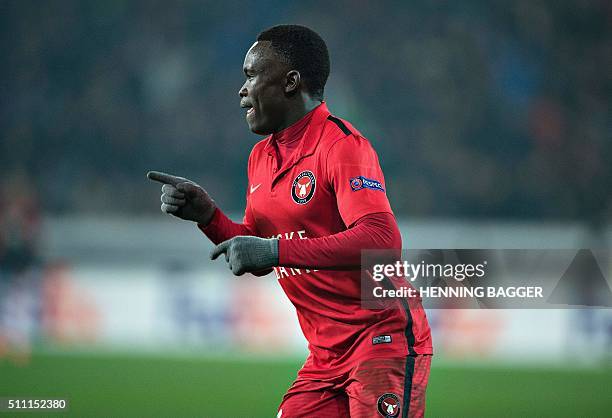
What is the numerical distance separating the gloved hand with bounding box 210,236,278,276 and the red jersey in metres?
0.29

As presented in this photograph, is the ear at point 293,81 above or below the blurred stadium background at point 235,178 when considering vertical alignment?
below

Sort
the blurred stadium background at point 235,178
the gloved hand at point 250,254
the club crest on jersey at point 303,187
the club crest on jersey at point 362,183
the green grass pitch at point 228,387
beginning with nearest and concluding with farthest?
the gloved hand at point 250,254
the club crest on jersey at point 362,183
the club crest on jersey at point 303,187
the green grass pitch at point 228,387
the blurred stadium background at point 235,178

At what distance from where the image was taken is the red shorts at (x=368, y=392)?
10.0 ft

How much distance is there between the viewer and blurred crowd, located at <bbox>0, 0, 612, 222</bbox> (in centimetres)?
1203

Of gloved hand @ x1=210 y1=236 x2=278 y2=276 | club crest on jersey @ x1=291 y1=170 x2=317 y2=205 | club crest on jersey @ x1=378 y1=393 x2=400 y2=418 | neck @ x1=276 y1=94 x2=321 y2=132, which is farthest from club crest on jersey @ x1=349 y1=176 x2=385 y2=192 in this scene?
club crest on jersey @ x1=378 y1=393 x2=400 y2=418

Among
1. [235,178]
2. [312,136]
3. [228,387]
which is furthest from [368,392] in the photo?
[235,178]

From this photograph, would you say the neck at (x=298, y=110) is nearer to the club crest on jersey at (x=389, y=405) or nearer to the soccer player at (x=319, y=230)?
the soccer player at (x=319, y=230)

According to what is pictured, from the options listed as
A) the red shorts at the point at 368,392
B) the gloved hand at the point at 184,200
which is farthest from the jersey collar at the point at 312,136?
the red shorts at the point at 368,392

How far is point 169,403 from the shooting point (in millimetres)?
6973

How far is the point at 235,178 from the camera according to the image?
12164mm

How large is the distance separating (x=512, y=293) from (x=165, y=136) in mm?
6105

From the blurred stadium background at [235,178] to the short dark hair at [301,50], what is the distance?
151 inches

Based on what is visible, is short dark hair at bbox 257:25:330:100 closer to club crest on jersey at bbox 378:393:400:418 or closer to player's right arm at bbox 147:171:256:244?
player's right arm at bbox 147:171:256:244

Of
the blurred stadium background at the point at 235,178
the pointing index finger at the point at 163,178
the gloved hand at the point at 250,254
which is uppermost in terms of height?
the blurred stadium background at the point at 235,178
